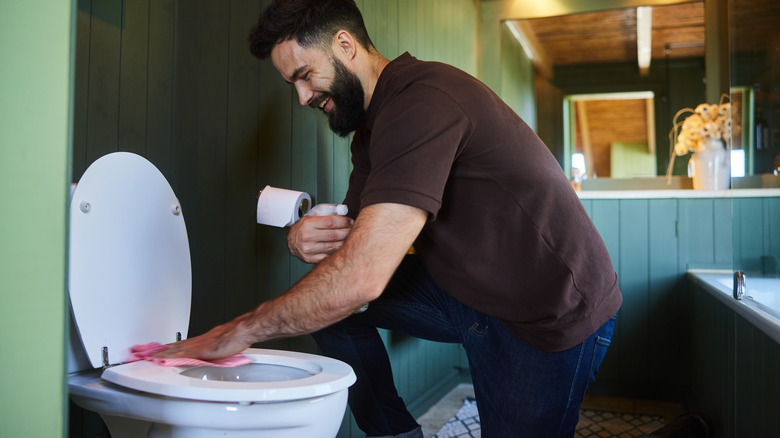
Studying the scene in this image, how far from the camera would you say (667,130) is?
3.23 meters

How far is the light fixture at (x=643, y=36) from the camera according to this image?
3.17 metres

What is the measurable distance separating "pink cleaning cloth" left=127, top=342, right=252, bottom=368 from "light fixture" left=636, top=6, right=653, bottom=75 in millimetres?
2838

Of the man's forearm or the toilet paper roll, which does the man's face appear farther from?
the man's forearm

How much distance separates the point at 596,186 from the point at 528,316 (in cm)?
230

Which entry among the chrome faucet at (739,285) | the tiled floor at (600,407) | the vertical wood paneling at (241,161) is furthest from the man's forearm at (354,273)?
the tiled floor at (600,407)

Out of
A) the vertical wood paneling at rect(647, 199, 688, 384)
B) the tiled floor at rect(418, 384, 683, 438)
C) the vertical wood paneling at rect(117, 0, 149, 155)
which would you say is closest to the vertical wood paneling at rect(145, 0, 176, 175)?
the vertical wood paneling at rect(117, 0, 149, 155)

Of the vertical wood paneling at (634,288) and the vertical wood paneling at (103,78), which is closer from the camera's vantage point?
the vertical wood paneling at (103,78)

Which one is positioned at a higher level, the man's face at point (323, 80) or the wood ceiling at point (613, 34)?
the wood ceiling at point (613, 34)

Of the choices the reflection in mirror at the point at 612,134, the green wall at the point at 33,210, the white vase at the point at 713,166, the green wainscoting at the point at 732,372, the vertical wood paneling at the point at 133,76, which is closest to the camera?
the green wall at the point at 33,210

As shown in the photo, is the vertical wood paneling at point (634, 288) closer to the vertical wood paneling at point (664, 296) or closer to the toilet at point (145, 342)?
the vertical wood paneling at point (664, 296)

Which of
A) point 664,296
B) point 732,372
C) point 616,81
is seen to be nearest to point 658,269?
point 664,296

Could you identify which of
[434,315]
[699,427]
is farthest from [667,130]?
[434,315]

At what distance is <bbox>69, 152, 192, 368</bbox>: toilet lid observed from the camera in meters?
1.17

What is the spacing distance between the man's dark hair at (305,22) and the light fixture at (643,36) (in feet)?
7.77
